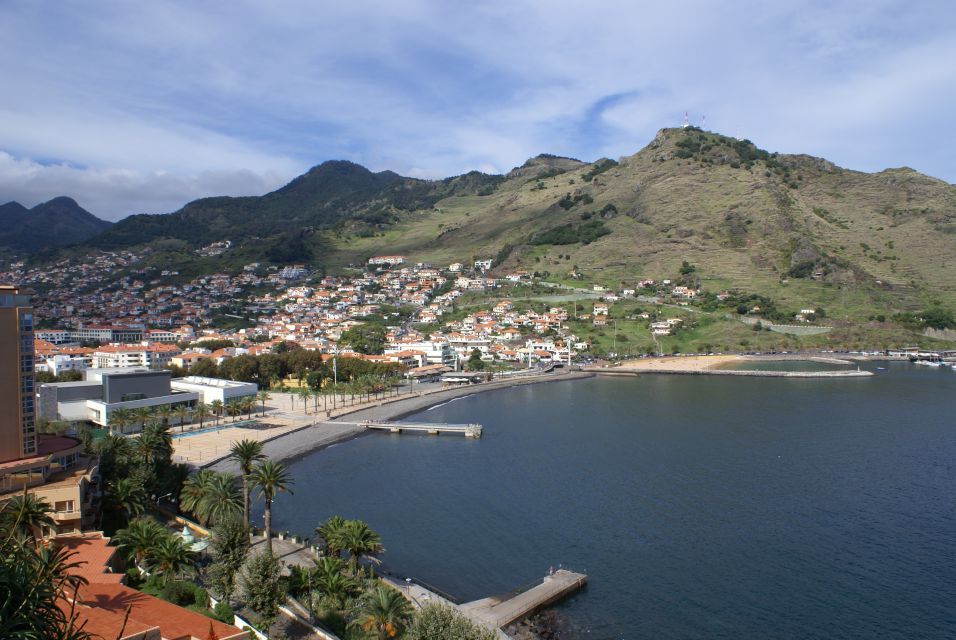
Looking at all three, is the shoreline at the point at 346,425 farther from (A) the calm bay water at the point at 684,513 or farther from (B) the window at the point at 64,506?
(B) the window at the point at 64,506

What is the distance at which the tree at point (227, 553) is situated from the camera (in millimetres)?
17766

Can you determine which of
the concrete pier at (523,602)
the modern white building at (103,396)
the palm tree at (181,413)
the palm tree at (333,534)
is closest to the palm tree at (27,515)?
the palm tree at (333,534)

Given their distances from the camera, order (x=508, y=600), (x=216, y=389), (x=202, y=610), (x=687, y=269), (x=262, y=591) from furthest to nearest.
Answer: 1. (x=687, y=269)
2. (x=216, y=389)
3. (x=508, y=600)
4. (x=262, y=591)
5. (x=202, y=610)

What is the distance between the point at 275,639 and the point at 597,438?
31.5 metres

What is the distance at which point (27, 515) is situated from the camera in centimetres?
1688

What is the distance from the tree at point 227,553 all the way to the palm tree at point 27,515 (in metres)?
4.25

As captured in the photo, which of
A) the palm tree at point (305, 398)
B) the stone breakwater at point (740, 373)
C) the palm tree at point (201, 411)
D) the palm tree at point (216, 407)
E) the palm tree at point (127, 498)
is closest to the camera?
the palm tree at point (127, 498)

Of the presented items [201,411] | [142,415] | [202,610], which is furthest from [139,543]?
[201,411]

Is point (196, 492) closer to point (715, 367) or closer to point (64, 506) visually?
point (64, 506)

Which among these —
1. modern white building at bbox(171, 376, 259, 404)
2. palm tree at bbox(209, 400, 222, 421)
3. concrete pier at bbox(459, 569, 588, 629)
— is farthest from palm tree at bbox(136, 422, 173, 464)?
modern white building at bbox(171, 376, 259, 404)

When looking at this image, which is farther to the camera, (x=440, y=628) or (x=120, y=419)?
(x=120, y=419)

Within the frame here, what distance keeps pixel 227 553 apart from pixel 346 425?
30.0 meters

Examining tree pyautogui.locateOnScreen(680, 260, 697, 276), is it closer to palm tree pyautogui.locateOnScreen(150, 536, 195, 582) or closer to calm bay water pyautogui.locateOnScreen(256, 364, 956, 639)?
calm bay water pyautogui.locateOnScreen(256, 364, 956, 639)

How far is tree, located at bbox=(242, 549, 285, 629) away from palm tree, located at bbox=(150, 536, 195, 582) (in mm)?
2472
